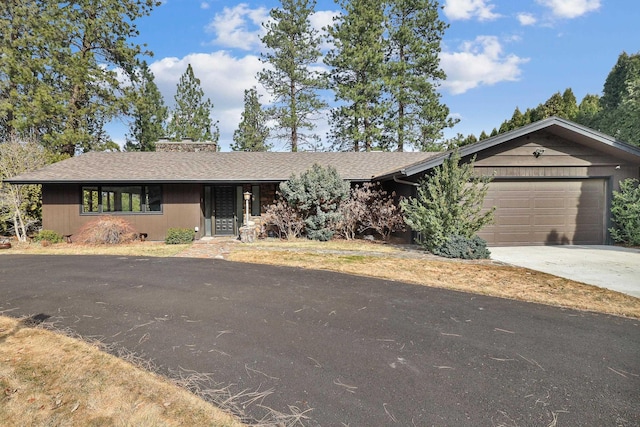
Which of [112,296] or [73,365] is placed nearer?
[73,365]

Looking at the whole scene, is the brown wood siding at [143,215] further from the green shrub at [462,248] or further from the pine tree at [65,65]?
the green shrub at [462,248]

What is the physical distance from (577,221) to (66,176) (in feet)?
60.9

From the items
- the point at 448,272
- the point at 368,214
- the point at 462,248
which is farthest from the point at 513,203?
the point at 448,272

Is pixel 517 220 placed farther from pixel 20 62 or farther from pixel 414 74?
pixel 20 62

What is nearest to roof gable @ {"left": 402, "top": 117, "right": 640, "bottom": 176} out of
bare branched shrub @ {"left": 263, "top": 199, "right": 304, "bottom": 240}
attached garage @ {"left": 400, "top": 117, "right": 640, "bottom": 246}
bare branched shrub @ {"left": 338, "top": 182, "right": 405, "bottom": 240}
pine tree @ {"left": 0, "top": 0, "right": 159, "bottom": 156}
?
attached garage @ {"left": 400, "top": 117, "right": 640, "bottom": 246}

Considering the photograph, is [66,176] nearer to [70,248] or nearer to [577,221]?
[70,248]

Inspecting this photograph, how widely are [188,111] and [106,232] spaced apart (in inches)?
628

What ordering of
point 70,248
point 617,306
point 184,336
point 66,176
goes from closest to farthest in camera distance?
point 184,336 < point 617,306 < point 70,248 < point 66,176

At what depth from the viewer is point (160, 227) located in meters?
12.5

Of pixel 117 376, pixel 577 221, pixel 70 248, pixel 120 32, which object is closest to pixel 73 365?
pixel 117 376

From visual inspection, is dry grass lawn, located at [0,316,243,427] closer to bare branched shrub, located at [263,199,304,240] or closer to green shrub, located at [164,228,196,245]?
green shrub, located at [164,228,196,245]

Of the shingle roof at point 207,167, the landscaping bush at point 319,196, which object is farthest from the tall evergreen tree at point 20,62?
the landscaping bush at point 319,196

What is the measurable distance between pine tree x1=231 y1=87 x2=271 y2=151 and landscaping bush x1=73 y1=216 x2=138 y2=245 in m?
15.1

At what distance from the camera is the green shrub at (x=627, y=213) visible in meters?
9.95
